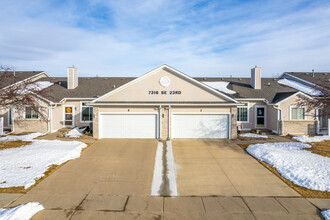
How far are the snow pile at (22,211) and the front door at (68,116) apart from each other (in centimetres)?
1547

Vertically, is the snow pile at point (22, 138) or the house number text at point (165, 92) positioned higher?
the house number text at point (165, 92)

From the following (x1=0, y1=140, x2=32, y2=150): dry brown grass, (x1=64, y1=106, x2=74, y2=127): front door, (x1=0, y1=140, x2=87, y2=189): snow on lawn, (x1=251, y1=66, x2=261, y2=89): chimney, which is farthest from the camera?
(x1=251, y1=66, x2=261, y2=89): chimney

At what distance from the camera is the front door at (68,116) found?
70.4ft

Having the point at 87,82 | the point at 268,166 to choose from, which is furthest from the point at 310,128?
the point at 87,82

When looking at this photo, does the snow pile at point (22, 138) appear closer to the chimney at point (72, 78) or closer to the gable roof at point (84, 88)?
the gable roof at point (84, 88)

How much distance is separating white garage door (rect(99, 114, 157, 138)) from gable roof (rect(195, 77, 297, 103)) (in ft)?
29.0

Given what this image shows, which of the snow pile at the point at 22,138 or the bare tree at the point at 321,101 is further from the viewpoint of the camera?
the snow pile at the point at 22,138

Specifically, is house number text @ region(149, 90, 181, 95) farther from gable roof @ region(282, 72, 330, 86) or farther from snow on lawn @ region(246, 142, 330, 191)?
gable roof @ region(282, 72, 330, 86)

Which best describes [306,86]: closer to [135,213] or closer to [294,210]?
[294,210]

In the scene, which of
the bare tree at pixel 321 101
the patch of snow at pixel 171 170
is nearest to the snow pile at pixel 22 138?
the patch of snow at pixel 171 170

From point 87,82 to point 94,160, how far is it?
1446cm

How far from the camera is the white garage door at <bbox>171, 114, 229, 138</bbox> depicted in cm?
1738

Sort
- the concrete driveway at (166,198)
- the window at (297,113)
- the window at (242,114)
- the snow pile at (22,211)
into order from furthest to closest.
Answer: the window at (242,114), the window at (297,113), the concrete driveway at (166,198), the snow pile at (22,211)

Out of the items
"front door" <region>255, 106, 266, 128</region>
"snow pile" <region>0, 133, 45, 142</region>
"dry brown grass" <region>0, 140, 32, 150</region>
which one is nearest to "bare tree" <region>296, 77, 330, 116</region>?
"front door" <region>255, 106, 266, 128</region>
